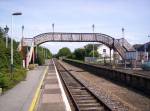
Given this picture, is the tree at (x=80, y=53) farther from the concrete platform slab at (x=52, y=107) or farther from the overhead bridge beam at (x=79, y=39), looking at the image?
the concrete platform slab at (x=52, y=107)

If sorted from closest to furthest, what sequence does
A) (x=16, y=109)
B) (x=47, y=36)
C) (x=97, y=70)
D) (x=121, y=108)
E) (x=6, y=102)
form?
(x=16, y=109)
(x=121, y=108)
(x=6, y=102)
(x=97, y=70)
(x=47, y=36)

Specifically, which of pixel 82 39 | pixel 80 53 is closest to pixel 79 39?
pixel 82 39

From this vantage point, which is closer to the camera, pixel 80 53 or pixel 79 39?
pixel 79 39

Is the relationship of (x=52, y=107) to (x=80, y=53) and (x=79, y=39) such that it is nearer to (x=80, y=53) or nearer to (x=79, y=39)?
(x=79, y=39)

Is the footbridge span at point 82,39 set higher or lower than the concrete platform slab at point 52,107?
higher

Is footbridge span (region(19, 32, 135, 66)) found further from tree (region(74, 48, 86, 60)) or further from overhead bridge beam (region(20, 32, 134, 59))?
tree (region(74, 48, 86, 60))

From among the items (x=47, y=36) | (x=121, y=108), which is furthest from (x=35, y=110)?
(x=47, y=36)

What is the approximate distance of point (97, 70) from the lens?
4956 centimetres

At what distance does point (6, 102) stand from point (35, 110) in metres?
2.78

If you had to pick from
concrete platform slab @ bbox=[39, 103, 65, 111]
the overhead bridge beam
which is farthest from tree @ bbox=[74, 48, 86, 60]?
concrete platform slab @ bbox=[39, 103, 65, 111]

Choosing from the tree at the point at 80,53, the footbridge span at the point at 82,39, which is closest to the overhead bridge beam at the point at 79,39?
the footbridge span at the point at 82,39

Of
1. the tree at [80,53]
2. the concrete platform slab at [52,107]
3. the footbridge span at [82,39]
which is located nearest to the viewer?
the concrete platform slab at [52,107]

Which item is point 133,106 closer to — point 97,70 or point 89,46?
point 97,70

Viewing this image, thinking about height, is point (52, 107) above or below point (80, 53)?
below
